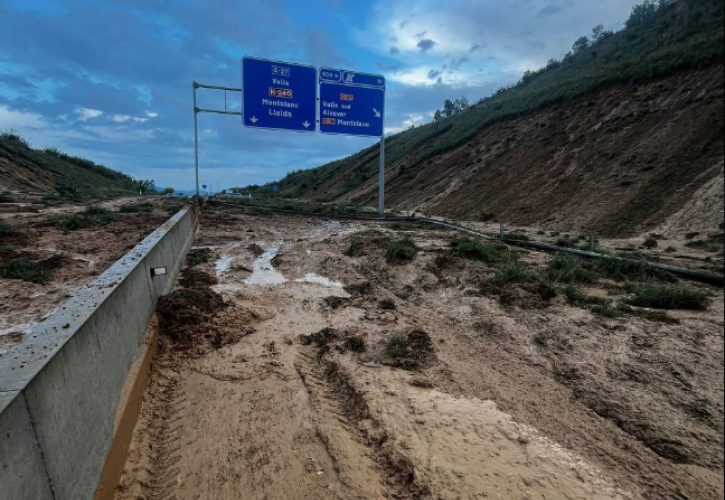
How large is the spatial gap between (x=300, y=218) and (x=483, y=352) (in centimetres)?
1418

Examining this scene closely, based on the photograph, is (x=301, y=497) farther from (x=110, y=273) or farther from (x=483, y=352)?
(x=110, y=273)

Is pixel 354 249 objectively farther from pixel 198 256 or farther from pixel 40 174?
pixel 40 174

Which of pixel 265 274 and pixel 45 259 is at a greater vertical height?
pixel 45 259

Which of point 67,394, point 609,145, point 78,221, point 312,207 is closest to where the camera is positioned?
point 67,394

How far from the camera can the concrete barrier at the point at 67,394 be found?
5.72ft

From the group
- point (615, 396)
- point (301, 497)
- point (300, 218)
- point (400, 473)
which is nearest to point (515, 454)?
point (400, 473)

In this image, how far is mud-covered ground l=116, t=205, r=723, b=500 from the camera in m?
2.42

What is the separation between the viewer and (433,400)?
3.30 metres

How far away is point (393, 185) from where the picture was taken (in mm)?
30453

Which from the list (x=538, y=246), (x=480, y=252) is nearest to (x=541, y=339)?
(x=480, y=252)

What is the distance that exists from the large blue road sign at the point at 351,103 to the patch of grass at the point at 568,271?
15028mm

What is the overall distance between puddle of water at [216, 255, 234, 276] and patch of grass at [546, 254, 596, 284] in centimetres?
589

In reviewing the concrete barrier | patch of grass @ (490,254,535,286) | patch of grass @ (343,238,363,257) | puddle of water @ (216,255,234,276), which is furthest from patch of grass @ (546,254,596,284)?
puddle of water @ (216,255,234,276)

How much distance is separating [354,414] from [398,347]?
1.13 m
